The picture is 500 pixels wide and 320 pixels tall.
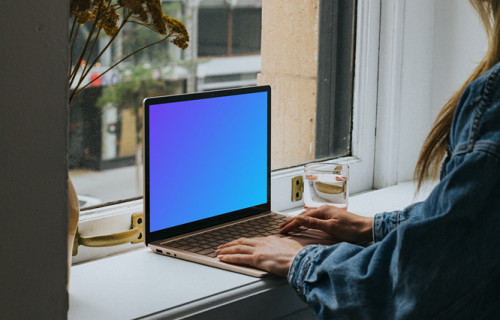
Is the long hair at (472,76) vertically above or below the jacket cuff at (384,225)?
above

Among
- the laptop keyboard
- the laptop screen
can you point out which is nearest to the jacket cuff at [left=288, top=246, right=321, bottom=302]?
the laptop keyboard

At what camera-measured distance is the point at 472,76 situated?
1077 millimetres

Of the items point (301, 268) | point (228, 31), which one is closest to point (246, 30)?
point (228, 31)

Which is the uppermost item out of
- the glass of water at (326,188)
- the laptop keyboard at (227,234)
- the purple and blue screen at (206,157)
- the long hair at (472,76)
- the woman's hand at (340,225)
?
the long hair at (472,76)

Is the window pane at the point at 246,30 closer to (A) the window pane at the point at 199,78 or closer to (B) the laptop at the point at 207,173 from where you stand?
(A) the window pane at the point at 199,78

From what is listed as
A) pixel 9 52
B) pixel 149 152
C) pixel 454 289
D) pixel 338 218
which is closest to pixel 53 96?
pixel 9 52

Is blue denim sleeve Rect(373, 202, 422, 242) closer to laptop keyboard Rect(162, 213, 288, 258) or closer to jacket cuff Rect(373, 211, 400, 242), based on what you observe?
jacket cuff Rect(373, 211, 400, 242)

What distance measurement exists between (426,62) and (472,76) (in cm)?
112

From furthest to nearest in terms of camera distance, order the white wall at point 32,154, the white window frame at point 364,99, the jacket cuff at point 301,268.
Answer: the white window frame at point 364,99, the jacket cuff at point 301,268, the white wall at point 32,154

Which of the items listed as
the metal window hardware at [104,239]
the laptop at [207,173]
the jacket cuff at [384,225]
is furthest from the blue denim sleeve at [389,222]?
the metal window hardware at [104,239]

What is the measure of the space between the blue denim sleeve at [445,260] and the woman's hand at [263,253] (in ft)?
0.64

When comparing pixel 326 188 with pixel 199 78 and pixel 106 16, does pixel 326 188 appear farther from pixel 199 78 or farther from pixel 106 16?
pixel 106 16

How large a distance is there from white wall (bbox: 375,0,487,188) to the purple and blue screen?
0.69m

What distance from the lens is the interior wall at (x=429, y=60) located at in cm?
207
